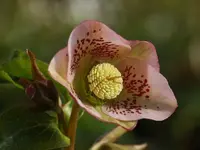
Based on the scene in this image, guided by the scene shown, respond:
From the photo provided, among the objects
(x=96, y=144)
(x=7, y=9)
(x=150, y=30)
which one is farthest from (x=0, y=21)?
(x=96, y=144)

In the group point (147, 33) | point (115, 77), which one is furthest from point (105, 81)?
point (147, 33)

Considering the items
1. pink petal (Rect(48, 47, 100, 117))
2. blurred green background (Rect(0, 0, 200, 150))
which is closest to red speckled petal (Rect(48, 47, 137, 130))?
pink petal (Rect(48, 47, 100, 117))

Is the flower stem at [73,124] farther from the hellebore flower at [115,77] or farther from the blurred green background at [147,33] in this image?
the blurred green background at [147,33]

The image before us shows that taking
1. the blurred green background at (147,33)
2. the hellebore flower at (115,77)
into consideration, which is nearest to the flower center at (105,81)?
the hellebore flower at (115,77)

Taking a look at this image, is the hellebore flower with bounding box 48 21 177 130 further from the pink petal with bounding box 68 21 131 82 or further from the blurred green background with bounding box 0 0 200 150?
the blurred green background with bounding box 0 0 200 150

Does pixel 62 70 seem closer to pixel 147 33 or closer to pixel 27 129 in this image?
pixel 27 129

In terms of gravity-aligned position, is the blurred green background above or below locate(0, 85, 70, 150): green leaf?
below

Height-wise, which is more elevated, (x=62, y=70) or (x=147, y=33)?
(x=62, y=70)
